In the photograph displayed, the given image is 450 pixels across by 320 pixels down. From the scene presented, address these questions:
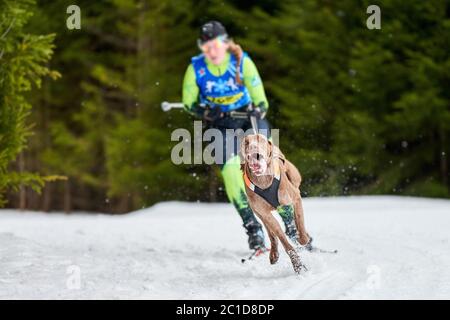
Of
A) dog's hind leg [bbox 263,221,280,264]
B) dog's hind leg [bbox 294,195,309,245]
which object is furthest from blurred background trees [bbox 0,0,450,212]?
dog's hind leg [bbox 294,195,309,245]

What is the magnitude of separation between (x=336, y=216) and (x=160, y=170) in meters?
9.24

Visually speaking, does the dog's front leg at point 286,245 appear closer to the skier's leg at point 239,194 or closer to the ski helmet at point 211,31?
the skier's leg at point 239,194

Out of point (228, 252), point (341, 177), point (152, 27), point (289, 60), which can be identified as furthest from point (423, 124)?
point (228, 252)

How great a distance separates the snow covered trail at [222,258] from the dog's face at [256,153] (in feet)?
Result: 3.11

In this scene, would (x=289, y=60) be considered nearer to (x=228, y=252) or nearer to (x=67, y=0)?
(x=67, y=0)

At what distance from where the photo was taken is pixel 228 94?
8.56 m

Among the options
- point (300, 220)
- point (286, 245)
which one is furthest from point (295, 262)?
point (300, 220)

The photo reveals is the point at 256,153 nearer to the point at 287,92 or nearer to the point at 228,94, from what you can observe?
the point at 228,94

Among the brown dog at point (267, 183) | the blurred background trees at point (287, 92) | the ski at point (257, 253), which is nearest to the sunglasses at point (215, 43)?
the brown dog at point (267, 183)

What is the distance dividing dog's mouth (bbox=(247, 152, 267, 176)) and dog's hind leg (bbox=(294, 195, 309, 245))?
636 millimetres

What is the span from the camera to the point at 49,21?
20.8 meters

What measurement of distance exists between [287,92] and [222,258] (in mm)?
10330

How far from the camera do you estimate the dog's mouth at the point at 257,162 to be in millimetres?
6406

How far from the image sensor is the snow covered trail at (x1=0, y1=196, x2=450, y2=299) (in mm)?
6109
